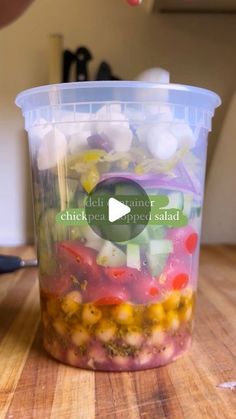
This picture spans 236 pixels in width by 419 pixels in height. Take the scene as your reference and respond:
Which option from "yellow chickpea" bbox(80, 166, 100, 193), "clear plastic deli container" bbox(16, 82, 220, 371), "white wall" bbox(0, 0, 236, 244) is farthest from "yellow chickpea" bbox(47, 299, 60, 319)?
"white wall" bbox(0, 0, 236, 244)

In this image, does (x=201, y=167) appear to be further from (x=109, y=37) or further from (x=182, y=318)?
Answer: (x=109, y=37)

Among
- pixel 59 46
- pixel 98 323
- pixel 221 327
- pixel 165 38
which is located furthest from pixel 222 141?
pixel 98 323

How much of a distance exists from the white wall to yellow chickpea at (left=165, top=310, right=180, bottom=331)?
0.65 meters

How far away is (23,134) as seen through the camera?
0.98 metres

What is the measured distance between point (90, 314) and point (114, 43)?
28.3 inches

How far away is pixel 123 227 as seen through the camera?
1.24 feet

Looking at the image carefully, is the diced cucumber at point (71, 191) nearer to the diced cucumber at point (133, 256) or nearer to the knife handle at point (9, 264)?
the diced cucumber at point (133, 256)

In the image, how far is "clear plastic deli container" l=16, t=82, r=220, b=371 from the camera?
0.38 meters

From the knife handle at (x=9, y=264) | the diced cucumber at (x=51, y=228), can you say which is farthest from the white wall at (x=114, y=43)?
the diced cucumber at (x=51, y=228)

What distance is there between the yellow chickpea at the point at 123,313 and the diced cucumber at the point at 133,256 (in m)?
0.03

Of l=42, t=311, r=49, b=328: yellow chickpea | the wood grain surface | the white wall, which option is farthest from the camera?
the white wall

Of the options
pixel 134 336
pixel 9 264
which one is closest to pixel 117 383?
pixel 134 336

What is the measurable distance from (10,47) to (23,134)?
0.18 meters

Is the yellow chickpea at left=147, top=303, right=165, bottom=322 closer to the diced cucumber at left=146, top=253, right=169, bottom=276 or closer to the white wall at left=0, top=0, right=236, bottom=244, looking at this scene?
the diced cucumber at left=146, top=253, right=169, bottom=276
